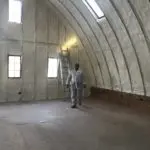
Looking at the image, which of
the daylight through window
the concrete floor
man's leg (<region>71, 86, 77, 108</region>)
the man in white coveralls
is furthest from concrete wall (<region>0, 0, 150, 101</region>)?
man's leg (<region>71, 86, 77, 108</region>)

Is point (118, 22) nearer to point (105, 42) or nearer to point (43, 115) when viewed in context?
point (105, 42)

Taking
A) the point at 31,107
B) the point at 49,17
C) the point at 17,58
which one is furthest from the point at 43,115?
the point at 49,17

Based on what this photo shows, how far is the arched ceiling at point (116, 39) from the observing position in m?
6.18

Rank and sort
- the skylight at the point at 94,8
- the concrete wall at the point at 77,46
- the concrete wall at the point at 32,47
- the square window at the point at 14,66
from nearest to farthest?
the concrete wall at the point at 77,46 < the skylight at the point at 94,8 < the concrete wall at the point at 32,47 < the square window at the point at 14,66

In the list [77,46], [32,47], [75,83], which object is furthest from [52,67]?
[75,83]

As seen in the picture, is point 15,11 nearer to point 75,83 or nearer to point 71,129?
point 75,83

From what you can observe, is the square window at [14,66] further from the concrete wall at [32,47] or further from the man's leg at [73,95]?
the man's leg at [73,95]

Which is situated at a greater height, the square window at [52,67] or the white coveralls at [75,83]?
the square window at [52,67]

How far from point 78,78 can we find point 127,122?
8.05 ft

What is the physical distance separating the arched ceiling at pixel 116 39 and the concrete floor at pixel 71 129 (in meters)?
1.32

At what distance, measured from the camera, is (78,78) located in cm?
756

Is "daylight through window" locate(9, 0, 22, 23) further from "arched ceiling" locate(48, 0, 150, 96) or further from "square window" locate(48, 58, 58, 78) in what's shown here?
"square window" locate(48, 58, 58, 78)

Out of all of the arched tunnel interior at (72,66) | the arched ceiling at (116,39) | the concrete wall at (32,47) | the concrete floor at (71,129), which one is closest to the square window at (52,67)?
the arched tunnel interior at (72,66)

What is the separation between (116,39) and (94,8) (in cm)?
135
